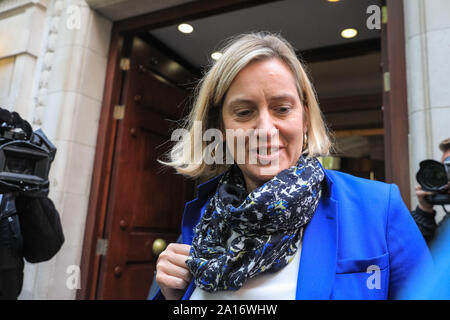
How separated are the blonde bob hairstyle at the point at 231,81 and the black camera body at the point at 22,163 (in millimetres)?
743

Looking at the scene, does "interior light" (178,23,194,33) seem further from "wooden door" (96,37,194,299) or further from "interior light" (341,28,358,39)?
"interior light" (341,28,358,39)

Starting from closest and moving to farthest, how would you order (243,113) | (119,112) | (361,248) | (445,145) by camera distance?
(361,248) < (243,113) < (445,145) < (119,112)

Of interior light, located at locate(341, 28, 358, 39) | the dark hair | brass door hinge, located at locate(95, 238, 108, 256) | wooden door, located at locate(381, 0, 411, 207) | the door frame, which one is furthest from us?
interior light, located at locate(341, 28, 358, 39)

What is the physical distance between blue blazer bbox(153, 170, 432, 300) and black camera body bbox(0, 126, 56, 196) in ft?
3.65

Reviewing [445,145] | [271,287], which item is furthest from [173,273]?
[445,145]

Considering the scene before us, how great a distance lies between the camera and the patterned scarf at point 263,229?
2.27 feet

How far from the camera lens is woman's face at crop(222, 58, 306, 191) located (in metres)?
0.75

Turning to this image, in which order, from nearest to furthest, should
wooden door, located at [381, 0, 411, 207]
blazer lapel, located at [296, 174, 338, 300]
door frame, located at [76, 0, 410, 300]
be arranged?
1. blazer lapel, located at [296, 174, 338, 300]
2. wooden door, located at [381, 0, 411, 207]
3. door frame, located at [76, 0, 410, 300]

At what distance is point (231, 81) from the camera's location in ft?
2.59

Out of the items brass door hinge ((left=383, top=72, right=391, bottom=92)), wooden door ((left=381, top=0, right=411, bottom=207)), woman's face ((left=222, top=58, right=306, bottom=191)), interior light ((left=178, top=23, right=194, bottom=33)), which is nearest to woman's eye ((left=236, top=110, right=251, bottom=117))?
woman's face ((left=222, top=58, right=306, bottom=191))

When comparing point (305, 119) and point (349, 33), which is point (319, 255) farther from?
point (349, 33)

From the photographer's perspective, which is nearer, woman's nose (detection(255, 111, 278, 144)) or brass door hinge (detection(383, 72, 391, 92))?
woman's nose (detection(255, 111, 278, 144))

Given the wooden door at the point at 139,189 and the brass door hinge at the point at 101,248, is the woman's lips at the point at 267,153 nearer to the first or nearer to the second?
the wooden door at the point at 139,189

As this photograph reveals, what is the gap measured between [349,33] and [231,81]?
2201mm
